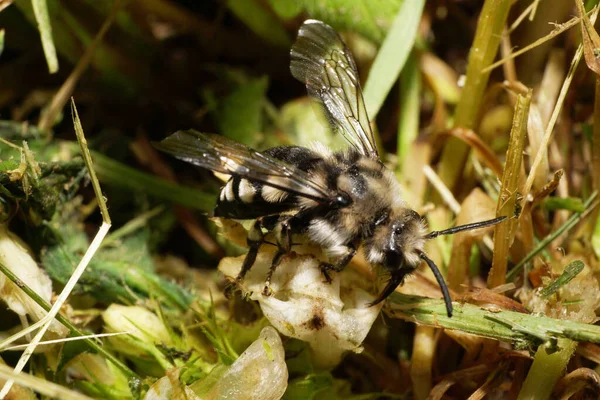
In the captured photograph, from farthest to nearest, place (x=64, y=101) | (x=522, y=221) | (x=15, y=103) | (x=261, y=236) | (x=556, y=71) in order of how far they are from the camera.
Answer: (x=15, y=103), (x=64, y=101), (x=556, y=71), (x=522, y=221), (x=261, y=236)

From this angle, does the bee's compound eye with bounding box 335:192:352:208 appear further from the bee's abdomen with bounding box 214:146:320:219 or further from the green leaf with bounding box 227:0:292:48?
the green leaf with bounding box 227:0:292:48

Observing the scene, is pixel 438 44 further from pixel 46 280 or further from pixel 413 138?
pixel 46 280

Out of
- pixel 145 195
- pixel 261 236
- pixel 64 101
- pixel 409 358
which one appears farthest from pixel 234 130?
pixel 409 358

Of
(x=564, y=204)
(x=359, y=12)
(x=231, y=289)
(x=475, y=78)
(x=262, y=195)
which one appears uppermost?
(x=359, y=12)

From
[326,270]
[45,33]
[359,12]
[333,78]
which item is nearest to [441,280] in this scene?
[326,270]

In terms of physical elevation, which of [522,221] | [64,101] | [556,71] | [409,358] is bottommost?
[409,358]

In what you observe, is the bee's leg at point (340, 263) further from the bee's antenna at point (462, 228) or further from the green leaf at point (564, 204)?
the green leaf at point (564, 204)

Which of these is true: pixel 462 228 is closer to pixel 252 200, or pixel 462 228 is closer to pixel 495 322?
pixel 495 322
